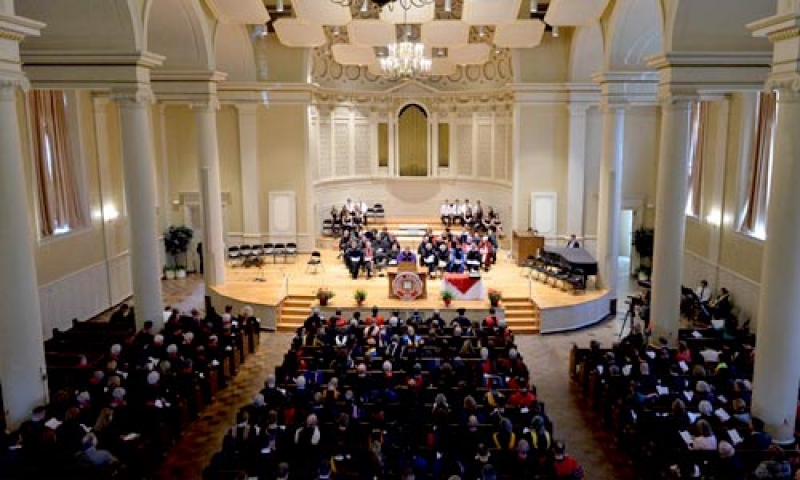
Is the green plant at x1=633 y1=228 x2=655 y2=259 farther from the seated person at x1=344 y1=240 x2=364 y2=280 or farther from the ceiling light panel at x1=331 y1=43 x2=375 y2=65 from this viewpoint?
the ceiling light panel at x1=331 y1=43 x2=375 y2=65

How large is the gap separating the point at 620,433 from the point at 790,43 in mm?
6810

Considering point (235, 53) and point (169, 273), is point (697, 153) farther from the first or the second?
point (169, 273)

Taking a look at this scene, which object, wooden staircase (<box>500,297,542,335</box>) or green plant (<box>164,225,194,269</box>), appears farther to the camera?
green plant (<box>164,225,194,269</box>)

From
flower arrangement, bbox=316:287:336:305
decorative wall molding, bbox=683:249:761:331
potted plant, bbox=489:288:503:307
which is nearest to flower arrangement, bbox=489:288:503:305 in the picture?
potted plant, bbox=489:288:503:307

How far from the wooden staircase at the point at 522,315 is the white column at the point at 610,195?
2.60 metres

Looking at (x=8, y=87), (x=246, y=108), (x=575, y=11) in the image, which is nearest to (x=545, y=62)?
(x=575, y=11)

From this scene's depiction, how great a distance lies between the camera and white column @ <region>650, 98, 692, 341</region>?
46.3 feet

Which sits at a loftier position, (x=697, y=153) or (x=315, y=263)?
(x=697, y=153)

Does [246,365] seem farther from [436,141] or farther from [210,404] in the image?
[436,141]

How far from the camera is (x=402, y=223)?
29172 millimetres

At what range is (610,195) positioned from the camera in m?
19.8

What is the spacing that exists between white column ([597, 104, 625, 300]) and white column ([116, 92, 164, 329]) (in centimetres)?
1209

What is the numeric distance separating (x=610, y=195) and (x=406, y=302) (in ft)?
21.9

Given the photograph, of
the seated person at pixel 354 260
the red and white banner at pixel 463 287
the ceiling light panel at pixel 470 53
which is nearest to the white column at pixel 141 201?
the seated person at pixel 354 260
